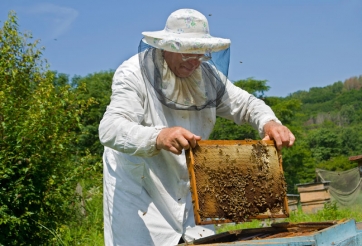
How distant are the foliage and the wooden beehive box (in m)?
3.27

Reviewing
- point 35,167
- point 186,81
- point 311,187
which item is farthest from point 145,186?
point 311,187

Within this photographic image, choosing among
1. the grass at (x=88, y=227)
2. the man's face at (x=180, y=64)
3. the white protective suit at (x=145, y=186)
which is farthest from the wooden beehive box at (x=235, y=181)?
the grass at (x=88, y=227)

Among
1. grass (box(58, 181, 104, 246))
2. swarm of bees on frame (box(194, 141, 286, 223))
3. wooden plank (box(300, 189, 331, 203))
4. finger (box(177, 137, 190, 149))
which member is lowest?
wooden plank (box(300, 189, 331, 203))

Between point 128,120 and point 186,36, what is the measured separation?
21.8 inches

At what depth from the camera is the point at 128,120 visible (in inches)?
106

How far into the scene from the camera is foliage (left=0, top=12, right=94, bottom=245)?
5.54m

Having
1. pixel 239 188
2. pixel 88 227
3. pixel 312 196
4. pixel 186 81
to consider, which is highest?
pixel 186 81

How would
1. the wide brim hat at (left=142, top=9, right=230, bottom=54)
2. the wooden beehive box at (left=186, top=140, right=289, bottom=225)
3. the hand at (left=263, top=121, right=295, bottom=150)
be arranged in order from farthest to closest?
1. the hand at (left=263, top=121, right=295, bottom=150)
2. the wide brim hat at (left=142, top=9, right=230, bottom=54)
3. the wooden beehive box at (left=186, top=140, right=289, bottom=225)

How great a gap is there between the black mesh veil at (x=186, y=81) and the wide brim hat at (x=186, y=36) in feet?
0.36

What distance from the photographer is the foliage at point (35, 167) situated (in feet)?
18.2

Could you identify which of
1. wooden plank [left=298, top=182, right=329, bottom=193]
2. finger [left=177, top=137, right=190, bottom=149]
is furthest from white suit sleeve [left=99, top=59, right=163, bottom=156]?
wooden plank [left=298, top=182, right=329, bottom=193]

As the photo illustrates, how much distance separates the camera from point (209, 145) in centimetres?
259

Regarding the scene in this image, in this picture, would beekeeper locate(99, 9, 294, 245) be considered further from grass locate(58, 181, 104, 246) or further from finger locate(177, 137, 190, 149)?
grass locate(58, 181, 104, 246)

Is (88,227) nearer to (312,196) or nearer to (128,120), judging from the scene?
(128,120)
